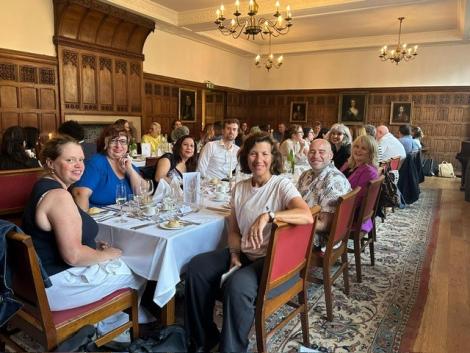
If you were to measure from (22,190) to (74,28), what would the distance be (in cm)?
511

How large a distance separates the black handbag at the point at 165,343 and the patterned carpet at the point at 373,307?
61 centimetres

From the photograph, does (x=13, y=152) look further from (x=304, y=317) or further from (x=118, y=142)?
(x=304, y=317)

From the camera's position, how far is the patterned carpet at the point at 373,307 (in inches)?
93.0

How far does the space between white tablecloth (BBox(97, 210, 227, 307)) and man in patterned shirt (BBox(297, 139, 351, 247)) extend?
2.67 feet

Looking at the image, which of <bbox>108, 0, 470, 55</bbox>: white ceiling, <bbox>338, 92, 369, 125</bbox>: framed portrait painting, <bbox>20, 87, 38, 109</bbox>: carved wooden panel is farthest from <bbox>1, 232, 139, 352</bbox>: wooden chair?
<bbox>338, 92, 369, 125</bbox>: framed portrait painting

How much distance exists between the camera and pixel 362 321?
262 centimetres

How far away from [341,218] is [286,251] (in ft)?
2.55

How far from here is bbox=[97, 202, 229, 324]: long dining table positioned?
200 centimetres

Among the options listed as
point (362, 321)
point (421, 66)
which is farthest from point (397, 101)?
point (362, 321)

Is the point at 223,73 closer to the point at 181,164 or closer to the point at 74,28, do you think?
the point at 74,28

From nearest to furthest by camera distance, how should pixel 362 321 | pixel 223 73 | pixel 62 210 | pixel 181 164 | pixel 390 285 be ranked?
pixel 62 210
pixel 362 321
pixel 390 285
pixel 181 164
pixel 223 73

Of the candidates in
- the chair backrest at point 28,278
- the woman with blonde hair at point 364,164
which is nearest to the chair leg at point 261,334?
the chair backrest at point 28,278

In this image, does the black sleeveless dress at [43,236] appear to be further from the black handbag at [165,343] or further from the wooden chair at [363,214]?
the wooden chair at [363,214]

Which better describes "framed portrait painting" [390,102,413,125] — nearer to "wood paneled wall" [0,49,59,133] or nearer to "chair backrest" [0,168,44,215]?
"wood paneled wall" [0,49,59,133]
